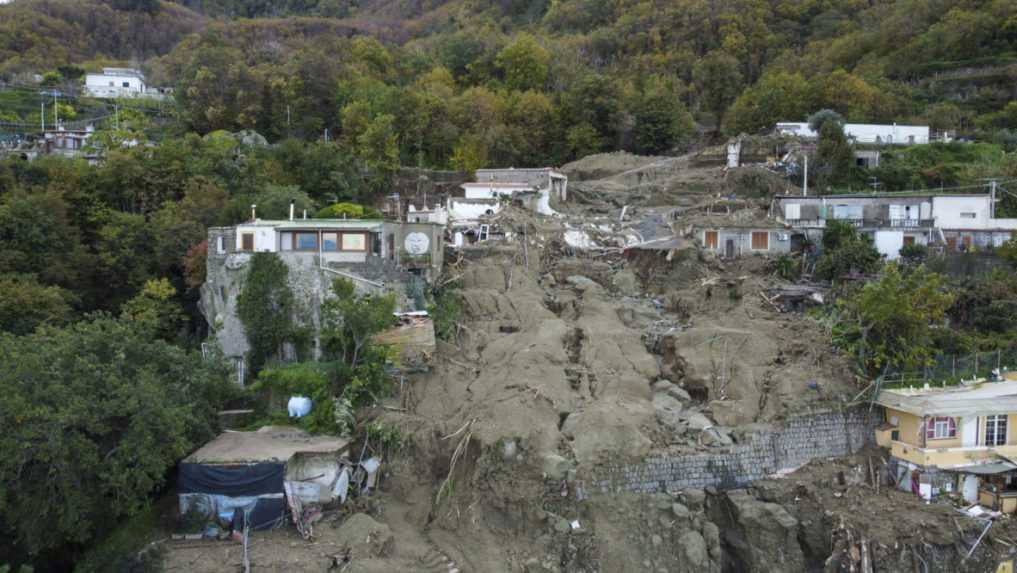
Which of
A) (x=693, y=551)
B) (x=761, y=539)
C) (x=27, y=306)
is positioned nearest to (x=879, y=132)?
(x=761, y=539)

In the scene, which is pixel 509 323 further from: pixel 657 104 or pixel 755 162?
pixel 657 104

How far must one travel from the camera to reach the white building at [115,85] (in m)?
56.6

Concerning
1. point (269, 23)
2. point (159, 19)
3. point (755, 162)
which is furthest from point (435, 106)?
point (159, 19)

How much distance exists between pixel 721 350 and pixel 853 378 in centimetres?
347

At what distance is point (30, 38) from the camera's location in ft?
215

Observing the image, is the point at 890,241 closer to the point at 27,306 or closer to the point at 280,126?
the point at 27,306

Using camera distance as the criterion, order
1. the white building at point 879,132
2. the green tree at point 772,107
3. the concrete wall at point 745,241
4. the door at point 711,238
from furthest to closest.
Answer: the green tree at point 772,107 → the white building at point 879,132 → the door at point 711,238 → the concrete wall at point 745,241

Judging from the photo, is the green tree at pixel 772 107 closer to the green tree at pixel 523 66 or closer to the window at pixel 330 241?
the green tree at pixel 523 66

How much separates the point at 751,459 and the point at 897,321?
19.1 ft

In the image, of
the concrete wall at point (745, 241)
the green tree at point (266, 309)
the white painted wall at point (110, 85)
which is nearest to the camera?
the green tree at point (266, 309)

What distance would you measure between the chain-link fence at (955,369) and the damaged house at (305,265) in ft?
42.8

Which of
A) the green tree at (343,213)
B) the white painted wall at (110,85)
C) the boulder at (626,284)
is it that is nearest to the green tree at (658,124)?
the boulder at (626,284)

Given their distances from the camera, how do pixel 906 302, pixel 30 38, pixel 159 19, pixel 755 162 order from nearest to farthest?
pixel 906 302
pixel 755 162
pixel 30 38
pixel 159 19

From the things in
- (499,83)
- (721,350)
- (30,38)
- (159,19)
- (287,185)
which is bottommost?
(721,350)
